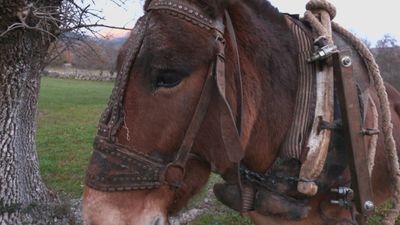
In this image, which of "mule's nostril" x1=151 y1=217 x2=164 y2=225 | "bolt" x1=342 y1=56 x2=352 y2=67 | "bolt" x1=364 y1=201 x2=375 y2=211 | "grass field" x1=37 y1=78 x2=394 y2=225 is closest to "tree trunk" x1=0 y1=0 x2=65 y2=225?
"grass field" x1=37 y1=78 x2=394 y2=225

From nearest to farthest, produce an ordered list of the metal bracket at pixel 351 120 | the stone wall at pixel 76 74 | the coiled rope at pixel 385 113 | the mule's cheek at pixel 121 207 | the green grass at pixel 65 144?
1. the mule's cheek at pixel 121 207
2. the metal bracket at pixel 351 120
3. the coiled rope at pixel 385 113
4. the green grass at pixel 65 144
5. the stone wall at pixel 76 74

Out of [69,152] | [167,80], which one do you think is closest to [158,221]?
[167,80]

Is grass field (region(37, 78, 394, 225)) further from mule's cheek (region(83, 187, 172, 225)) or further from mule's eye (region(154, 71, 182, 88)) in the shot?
mule's eye (region(154, 71, 182, 88))

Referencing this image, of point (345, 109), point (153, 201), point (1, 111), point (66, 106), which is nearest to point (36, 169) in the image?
point (1, 111)

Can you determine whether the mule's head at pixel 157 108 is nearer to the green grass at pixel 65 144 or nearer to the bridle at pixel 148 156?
the bridle at pixel 148 156

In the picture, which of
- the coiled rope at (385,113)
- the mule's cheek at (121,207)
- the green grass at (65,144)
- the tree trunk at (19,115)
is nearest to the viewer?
the mule's cheek at (121,207)

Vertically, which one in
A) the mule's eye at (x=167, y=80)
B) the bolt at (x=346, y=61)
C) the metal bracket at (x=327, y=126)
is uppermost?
the bolt at (x=346, y=61)

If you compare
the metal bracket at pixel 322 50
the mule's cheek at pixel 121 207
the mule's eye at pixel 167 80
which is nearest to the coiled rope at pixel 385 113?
the metal bracket at pixel 322 50

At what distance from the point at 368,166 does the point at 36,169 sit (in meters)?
4.60

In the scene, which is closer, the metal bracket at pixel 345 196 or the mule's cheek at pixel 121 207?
the mule's cheek at pixel 121 207

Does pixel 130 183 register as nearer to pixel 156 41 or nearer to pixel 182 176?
pixel 182 176

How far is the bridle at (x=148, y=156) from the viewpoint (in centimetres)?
153

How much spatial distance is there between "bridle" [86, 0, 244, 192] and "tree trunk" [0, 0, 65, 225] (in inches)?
124

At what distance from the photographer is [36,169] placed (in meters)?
5.34
